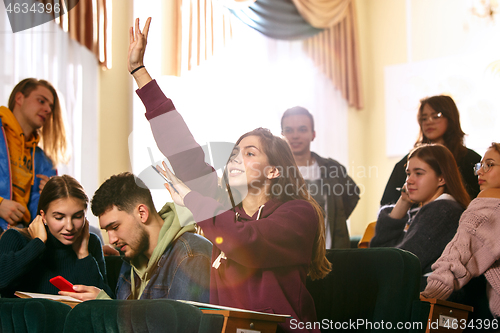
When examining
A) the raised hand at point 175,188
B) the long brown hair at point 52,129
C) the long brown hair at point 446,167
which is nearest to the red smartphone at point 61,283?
the raised hand at point 175,188

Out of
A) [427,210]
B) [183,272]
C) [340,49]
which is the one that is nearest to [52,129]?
[183,272]

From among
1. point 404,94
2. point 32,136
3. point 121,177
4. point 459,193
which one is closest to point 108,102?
point 32,136

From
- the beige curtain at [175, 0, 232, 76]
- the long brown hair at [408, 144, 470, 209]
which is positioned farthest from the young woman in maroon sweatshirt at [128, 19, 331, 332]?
the beige curtain at [175, 0, 232, 76]

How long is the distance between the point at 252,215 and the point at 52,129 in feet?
4.77

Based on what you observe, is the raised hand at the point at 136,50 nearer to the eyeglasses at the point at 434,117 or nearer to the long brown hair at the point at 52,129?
the long brown hair at the point at 52,129

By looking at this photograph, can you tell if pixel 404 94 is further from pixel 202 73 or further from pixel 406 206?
pixel 406 206

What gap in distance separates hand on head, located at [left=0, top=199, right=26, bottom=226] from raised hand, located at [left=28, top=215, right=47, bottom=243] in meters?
0.32

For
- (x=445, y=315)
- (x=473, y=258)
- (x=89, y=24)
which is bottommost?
(x=445, y=315)

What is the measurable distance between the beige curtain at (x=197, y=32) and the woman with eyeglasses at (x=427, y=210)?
5.31 ft

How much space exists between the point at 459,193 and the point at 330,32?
282 centimetres

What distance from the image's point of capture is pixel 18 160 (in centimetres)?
214

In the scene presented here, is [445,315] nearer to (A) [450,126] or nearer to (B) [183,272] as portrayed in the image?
(B) [183,272]

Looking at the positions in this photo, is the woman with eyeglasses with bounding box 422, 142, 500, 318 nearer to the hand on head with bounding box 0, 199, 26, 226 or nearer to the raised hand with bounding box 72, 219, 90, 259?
the raised hand with bounding box 72, 219, 90, 259

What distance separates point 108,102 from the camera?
2865 mm
